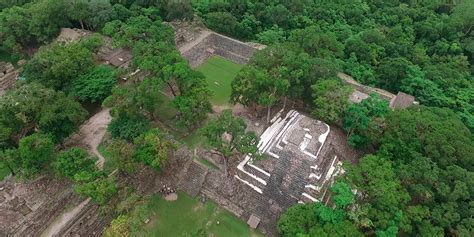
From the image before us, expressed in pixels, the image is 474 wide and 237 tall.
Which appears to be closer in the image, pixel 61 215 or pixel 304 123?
pixel 61 215

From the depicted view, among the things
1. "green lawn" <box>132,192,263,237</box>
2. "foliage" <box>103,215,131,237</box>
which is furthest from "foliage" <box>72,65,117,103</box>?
"foliage" <box>103,215,131,237</box>

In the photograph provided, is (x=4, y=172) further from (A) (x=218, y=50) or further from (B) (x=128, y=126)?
(A) (x=218, y=50)

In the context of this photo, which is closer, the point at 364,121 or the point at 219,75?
the point at 364,121

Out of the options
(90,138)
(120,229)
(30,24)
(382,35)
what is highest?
(30,24)

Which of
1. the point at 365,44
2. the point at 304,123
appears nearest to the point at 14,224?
the point at 304,123

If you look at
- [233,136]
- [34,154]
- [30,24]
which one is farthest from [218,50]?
[34,154]

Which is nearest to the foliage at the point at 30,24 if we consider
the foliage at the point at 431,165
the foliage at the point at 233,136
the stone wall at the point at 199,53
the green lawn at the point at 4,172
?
the stone wall at the point at 199,53

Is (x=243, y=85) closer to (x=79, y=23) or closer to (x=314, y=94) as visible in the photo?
(x=314, y=94)
